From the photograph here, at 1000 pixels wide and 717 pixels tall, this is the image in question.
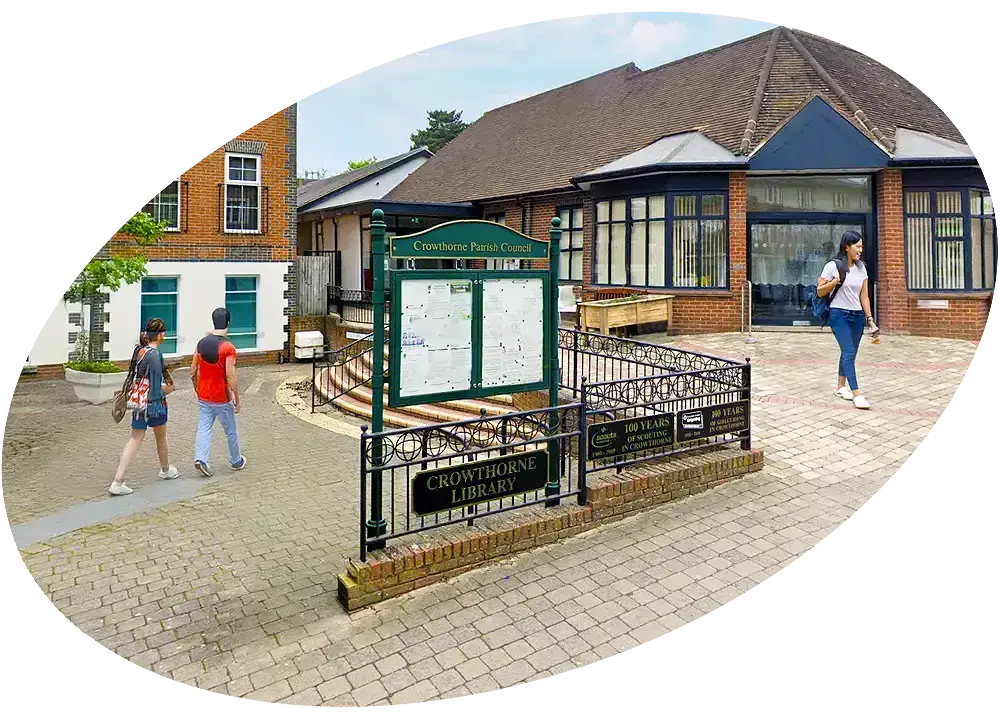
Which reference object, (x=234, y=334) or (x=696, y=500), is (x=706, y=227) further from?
(x=234, y=334)

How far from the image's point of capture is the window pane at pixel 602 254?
16953mm

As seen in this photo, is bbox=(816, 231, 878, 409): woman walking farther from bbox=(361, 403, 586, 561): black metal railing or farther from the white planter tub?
the white planter tub

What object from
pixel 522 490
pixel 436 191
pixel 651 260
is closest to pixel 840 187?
pixel 651 260

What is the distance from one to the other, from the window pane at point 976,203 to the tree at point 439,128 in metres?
42.4

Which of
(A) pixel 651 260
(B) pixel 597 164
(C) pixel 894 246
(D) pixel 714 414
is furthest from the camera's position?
(B) pixel 597 164

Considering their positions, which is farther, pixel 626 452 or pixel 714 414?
pixel 714 414

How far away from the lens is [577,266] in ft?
62.8

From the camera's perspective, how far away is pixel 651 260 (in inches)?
618

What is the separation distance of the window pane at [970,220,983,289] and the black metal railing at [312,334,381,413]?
41.2 ft

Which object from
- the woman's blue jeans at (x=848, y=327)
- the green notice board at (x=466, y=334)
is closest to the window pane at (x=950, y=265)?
the woman's blue jeans at (x=848, y=327)

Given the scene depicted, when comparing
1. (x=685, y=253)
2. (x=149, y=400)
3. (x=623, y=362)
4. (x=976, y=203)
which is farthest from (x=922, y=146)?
(x=149, y=400)

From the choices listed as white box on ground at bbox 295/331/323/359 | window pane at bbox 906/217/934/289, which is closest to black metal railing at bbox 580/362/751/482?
window pane at bbox 906/217/934/289

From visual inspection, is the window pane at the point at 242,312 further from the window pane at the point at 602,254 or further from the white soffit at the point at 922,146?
the white soffit at the point at 922,146

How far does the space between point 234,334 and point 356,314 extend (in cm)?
332
